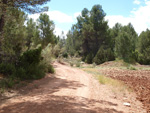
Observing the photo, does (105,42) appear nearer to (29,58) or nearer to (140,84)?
(140,84)

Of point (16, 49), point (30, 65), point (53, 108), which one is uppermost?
point (16, 49)

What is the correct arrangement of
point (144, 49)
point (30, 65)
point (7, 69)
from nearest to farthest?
point (7, 69), point (30, 65), point (144, 49)

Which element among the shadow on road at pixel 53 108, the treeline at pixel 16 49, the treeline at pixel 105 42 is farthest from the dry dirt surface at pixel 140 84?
the treeline at pixel 105 42

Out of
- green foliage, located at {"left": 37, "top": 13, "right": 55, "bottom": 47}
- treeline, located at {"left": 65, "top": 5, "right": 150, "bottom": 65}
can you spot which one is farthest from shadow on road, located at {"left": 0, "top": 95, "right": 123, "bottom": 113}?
treeline, located at {"left": 65, "top": 5, "right": 150, "bottom": 65}

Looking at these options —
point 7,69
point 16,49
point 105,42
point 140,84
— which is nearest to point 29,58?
point 16,49

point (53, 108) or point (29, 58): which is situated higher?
point (29, 58)

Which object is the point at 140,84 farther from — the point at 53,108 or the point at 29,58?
the point at 29,58

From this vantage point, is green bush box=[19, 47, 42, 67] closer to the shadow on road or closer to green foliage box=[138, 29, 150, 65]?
the shadow on road

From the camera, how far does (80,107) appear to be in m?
4.85

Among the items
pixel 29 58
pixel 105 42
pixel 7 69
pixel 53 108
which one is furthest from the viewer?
pixel 105 42

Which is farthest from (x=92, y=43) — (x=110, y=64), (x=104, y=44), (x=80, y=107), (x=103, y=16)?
A: (x=80, y=107)

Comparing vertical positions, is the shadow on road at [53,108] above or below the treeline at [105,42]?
below

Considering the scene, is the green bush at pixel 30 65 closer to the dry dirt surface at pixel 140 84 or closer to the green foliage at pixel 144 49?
the dry dirt surface at pixel 140 84

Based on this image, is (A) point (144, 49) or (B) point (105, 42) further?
(B) point (105, 42)
